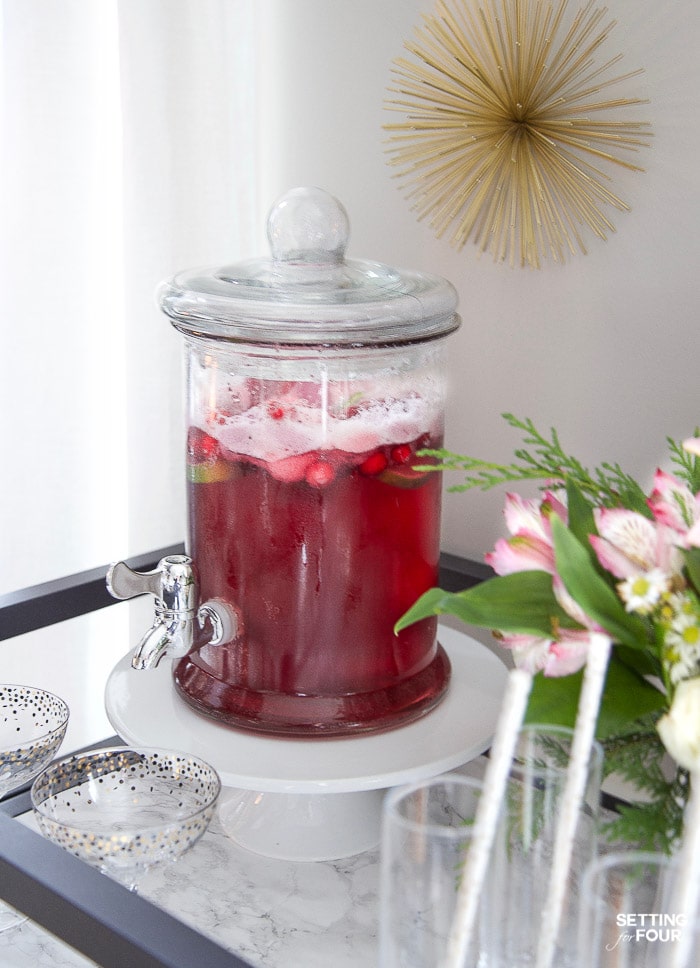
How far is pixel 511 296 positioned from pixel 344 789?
1.46ft

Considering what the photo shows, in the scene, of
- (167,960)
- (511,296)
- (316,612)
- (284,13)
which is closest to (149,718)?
(316,612)

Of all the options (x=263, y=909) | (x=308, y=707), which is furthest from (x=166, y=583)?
(x=263, y=909)

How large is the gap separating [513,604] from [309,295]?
0.27 m

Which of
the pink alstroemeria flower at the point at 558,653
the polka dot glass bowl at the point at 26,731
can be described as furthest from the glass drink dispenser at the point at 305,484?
the pink alstroemeria flower at the point at 558,653

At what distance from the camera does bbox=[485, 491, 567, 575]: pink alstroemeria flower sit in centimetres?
56

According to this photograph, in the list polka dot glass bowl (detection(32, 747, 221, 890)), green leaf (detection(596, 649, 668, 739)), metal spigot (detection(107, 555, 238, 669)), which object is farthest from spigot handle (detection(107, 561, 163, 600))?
green leaf (detection(596, 649, 668, 739))

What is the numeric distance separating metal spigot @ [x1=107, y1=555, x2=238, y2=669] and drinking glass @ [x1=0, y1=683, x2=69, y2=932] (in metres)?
0.11

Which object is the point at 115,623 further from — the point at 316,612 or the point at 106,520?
the point at 316,612

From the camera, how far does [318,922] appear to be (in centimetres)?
75

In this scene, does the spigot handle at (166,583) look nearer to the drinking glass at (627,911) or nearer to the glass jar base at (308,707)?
the glass jar base at (308,707)

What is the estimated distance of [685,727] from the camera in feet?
1.52

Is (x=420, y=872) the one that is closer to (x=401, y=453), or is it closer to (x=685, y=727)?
(x=685, y=727)

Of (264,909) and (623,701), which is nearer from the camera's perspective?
(623,701)

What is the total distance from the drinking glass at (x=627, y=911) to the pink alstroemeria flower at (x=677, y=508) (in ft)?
0.47
